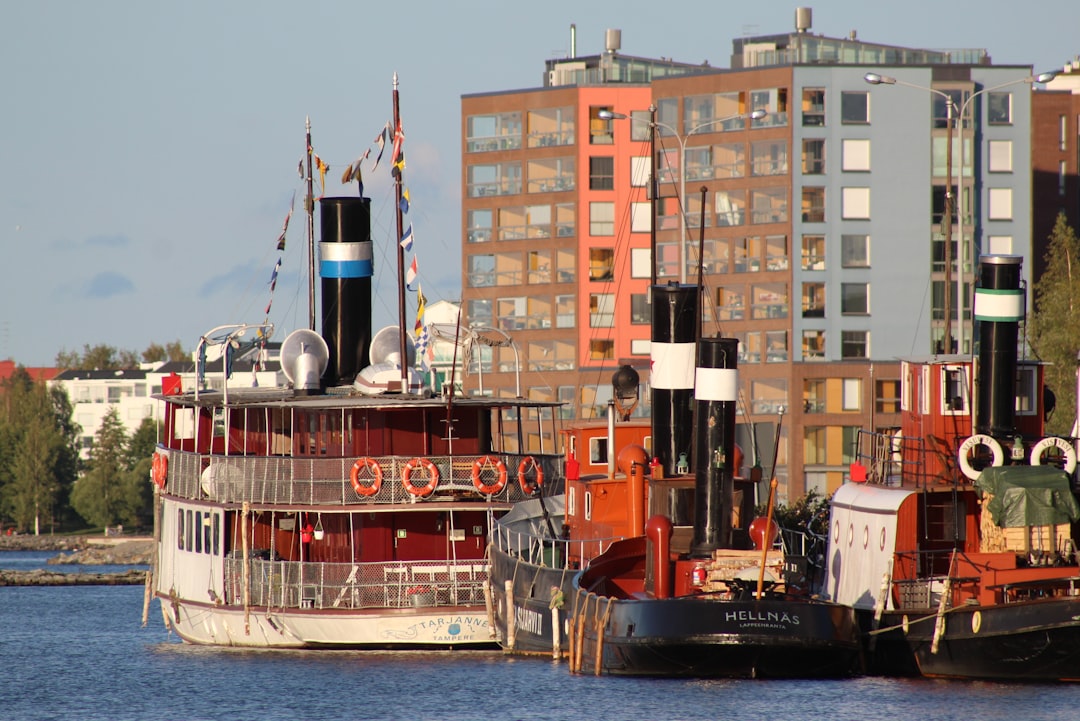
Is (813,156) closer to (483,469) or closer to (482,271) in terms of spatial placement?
(482,271)

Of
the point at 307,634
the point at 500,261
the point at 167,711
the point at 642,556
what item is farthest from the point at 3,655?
the point at 500,261

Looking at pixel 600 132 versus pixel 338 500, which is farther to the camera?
pixel 600 132

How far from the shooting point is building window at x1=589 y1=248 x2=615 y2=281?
10475cm

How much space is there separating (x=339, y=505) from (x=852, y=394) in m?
52.9

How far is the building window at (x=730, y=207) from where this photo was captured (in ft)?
320

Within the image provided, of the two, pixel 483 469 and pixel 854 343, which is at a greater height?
pixel 854 343

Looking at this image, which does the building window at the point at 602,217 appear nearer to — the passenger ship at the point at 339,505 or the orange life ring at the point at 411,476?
the passenger ship at the point at 339,505

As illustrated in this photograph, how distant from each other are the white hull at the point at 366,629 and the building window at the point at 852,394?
5079 centimetres

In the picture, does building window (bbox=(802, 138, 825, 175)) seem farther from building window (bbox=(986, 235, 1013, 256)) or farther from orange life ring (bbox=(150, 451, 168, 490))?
orange life ring (bbox=(150, 451, 168, 490))

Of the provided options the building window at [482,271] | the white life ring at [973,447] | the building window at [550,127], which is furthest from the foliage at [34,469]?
the white life ring at [973,447]

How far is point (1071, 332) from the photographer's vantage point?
78.4 m

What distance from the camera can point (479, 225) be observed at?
108 metres

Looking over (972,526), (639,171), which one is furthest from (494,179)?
(972,526)

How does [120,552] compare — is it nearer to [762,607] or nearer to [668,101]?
[668,101]
